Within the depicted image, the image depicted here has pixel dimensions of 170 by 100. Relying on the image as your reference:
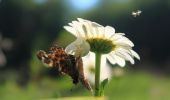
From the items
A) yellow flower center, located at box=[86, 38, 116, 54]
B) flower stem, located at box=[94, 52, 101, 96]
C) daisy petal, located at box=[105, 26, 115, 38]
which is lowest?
flower stem, located at box=[94, 52, 101, 96]

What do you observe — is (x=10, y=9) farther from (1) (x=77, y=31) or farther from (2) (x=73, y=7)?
(1) (x=77, y=31)

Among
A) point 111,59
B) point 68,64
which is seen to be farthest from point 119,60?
point 68,64

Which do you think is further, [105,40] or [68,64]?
[105,40]

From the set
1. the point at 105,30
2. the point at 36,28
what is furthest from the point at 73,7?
the point at 105,30

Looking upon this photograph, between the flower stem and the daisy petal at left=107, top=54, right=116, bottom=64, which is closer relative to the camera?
the flower stem

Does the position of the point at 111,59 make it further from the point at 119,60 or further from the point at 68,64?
the point at 68,64

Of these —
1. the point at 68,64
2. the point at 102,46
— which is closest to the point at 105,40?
the point at 102,46
